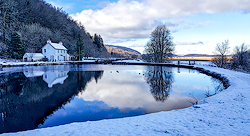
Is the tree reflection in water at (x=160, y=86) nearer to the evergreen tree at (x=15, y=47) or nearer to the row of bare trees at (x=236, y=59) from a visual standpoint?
the row of bare trees at (x=236, y=59)

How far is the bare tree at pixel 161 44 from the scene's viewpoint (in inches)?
1572

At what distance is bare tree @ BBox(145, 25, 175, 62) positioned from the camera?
131ft

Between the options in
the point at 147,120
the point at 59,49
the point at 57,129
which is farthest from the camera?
the point at 59,49

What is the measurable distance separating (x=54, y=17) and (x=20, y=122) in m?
94.0

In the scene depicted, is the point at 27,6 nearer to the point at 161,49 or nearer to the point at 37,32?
the point at 37,32

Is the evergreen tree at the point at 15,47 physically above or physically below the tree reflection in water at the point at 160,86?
above

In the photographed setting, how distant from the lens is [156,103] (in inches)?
337

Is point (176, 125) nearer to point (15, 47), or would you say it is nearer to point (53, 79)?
point (53, 79)

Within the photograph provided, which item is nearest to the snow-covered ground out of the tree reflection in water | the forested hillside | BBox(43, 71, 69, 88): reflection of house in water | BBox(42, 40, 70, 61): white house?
the tree reflection in water

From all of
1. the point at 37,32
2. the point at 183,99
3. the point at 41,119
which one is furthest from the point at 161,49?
the point at 37,32

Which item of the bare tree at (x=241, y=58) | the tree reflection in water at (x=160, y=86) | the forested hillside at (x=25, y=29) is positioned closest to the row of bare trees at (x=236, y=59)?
the bare tree at (x=241, y=58)

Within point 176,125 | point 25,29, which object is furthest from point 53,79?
point 25,29

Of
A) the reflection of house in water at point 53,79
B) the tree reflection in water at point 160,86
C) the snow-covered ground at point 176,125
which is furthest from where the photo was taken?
the reflection of house in water at point 53,79

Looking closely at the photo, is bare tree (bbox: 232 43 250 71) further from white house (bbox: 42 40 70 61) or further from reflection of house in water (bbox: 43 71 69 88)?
white house (bbox: 42 40 70 61)
